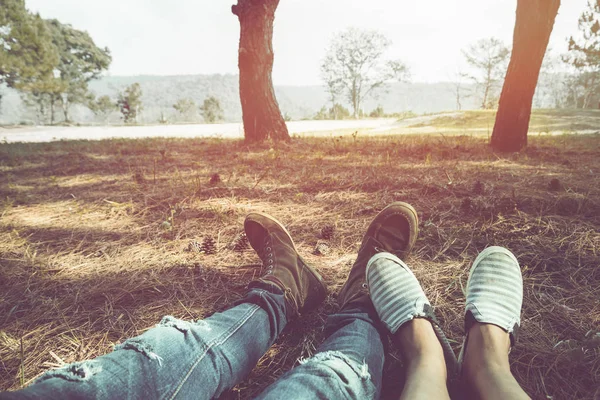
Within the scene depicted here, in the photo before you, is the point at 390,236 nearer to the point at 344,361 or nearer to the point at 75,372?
the point at 344,361

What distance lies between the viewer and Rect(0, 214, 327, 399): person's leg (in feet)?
2.35

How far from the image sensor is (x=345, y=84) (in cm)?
3969

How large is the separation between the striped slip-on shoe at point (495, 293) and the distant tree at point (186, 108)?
65011mm

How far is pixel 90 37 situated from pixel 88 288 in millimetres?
48900

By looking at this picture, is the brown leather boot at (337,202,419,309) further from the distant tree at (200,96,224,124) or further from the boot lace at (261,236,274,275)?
the distant tree at (200,96,224,124)

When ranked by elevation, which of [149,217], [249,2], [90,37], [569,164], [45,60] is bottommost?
[149,217]

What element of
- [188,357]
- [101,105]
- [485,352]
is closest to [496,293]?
[485,352]

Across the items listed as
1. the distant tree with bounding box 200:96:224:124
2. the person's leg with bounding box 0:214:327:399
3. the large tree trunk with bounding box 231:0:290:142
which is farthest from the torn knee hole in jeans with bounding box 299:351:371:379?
the distant tree with bounding box 200:96:224:124

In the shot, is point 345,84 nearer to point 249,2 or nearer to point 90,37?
point 90,37

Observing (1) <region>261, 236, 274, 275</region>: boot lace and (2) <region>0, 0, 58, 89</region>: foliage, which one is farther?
(2) <region>0, 0, 58, 89</region>: foliage

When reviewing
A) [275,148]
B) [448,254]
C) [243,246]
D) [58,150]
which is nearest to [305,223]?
[243,246]

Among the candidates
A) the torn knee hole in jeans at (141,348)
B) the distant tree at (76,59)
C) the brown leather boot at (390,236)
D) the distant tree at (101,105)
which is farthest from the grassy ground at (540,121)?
the distant tree at (101,105)

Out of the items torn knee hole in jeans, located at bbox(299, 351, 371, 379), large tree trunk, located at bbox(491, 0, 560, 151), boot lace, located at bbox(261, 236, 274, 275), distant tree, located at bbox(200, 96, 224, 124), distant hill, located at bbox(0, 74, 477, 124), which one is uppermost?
distant hill, located at bbox(0, 74, 477, 124)

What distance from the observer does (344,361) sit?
0.86 meters
